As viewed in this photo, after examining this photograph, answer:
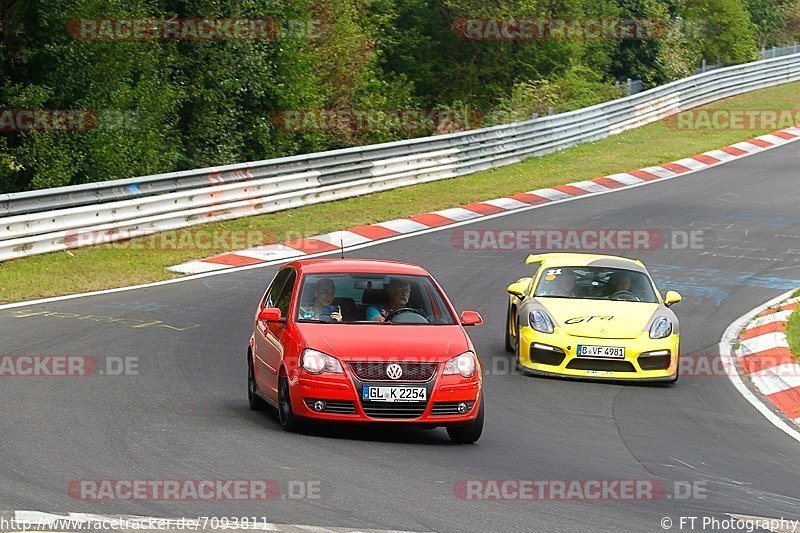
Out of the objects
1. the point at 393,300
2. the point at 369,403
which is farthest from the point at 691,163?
the point at 369,403

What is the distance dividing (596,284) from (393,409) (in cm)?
563

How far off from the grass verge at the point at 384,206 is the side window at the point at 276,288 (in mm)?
5983

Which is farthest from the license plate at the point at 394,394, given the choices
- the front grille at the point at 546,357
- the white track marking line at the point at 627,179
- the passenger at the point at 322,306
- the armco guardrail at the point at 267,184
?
the white track marking line at the point at 627,179

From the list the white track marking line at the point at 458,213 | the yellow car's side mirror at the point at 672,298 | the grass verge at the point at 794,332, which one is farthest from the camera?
the white track marking line at the point at 458,213

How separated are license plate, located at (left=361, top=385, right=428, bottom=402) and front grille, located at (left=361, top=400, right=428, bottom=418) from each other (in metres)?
0.03

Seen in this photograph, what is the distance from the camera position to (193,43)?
29516 millimetres

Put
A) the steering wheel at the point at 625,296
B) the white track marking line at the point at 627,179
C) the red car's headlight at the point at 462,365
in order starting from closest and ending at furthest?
the red car's headlight at the point at 462,365 < the steering wheel at the point at 625,296 < the white track marking line at the point at 627,179

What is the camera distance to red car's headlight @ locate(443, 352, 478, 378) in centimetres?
1020

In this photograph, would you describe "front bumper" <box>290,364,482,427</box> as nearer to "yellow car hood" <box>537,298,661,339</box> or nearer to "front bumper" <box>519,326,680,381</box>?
"front bumper" <box>519,326,680,381</box>

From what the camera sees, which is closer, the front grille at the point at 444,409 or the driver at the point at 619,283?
the front grille at the point at 444,409

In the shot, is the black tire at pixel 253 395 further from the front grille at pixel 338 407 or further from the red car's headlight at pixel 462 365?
the red car's headlight at pixel 462 365

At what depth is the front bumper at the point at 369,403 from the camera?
392 inches

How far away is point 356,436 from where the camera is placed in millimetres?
10367

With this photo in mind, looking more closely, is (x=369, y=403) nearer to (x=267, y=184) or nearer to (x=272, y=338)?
(x=272, y=338)
